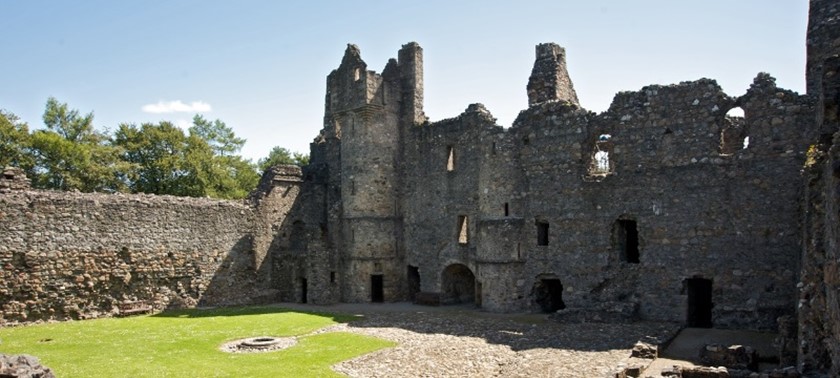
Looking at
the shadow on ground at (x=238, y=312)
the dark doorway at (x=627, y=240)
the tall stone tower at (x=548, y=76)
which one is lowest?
Answer: the shadow on ground at (x=238, y=312)

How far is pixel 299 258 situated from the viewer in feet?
89.4

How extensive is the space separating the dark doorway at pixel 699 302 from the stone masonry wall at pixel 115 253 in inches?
661

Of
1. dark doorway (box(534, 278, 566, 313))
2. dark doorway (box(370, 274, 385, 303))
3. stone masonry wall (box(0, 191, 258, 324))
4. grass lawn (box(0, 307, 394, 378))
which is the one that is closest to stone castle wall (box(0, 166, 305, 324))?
stone masonry wall (box(0, 191, 258, 324))

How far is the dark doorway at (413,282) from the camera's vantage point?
1076 inches

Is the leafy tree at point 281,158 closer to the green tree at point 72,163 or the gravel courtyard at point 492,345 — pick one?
the green tree at point 72,163

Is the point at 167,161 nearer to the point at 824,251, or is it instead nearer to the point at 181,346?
the point at 181,346

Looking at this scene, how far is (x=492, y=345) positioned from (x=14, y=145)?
3335 centimetres

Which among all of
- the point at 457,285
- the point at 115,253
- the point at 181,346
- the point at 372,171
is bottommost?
the point at 181,346

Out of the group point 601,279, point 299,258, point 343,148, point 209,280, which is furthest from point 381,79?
point 601,279

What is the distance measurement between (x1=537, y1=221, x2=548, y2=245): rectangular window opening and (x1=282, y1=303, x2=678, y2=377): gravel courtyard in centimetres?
249

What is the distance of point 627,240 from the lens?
20.9m

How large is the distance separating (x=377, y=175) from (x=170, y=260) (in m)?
8.76

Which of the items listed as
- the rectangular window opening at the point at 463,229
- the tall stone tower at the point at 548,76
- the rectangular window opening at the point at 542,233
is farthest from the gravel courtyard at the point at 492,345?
the tall stone tower at the point at 548,76

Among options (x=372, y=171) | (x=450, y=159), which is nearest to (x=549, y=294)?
(x=450, y=159)
